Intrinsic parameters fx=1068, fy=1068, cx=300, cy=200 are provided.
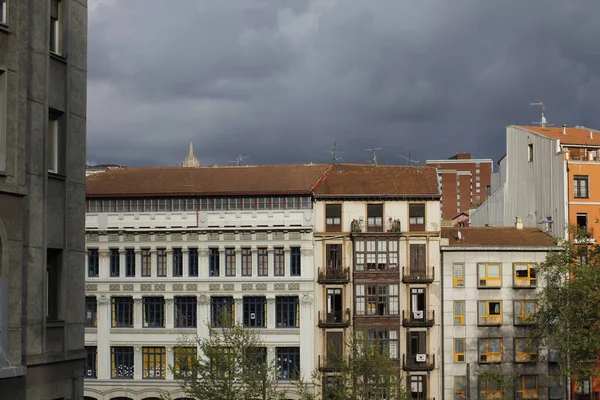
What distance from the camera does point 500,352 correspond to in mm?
73875

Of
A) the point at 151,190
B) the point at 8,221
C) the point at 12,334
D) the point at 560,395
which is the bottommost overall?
the point at 560,395

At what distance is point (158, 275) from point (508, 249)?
80.4 feet

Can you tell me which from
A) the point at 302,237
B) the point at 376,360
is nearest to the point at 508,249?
the point at 302,237

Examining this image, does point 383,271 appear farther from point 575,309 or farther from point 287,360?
point 575,309

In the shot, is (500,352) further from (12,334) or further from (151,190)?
(12,334)

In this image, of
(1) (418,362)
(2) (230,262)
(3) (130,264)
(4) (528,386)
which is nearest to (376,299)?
(1) (418,362)

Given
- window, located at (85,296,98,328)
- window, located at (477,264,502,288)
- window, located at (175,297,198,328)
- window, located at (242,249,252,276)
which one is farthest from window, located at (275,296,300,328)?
window, located at (477,264,502,288)

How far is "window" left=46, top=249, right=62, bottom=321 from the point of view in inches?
1044

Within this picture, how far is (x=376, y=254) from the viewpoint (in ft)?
241

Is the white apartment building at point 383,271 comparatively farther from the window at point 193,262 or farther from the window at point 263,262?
the window at point 193,262

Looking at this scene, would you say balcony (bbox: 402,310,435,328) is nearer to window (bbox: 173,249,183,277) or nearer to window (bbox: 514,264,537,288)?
window (bbox: 514,264,537,288)

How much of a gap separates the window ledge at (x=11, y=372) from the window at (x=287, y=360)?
1935 inches

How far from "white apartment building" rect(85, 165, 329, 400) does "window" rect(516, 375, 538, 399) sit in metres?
14.6

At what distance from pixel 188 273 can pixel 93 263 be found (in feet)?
23.3
